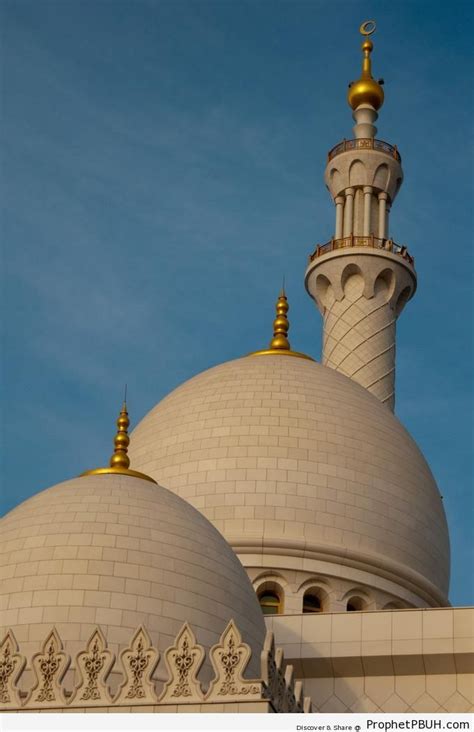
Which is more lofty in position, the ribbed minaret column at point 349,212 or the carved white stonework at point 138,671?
the ribbed minaret column at point 349,212

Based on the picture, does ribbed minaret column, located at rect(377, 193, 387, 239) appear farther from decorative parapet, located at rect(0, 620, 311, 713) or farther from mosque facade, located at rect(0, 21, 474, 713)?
decorative parapet, located at rect(0, 620, 311, 713)

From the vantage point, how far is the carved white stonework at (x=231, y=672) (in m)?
16.5

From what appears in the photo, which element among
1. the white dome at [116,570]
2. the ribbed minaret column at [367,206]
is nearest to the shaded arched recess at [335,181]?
the ribbed minaret column at [367,206]

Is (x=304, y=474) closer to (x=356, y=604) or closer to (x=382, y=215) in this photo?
(x=356, y=604)

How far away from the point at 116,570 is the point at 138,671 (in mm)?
2363

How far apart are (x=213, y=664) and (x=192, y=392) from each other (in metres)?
11.6

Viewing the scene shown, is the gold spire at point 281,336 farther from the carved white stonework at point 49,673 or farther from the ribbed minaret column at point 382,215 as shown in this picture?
the carved white stonework at point 49,673

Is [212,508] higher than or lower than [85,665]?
higher

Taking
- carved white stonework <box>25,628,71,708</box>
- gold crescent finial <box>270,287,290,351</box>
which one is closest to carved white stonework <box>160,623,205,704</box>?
carved white stonework <box>25,628,71,708</box>

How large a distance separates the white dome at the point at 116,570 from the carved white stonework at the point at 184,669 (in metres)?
1.33

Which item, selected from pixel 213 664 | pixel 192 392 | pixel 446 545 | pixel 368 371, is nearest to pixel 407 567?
pixel 446 545

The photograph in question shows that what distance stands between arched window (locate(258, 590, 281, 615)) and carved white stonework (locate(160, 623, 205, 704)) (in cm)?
770

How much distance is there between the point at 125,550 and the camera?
1958 cm

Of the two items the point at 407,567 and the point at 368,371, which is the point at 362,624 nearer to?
the point at 407,567
